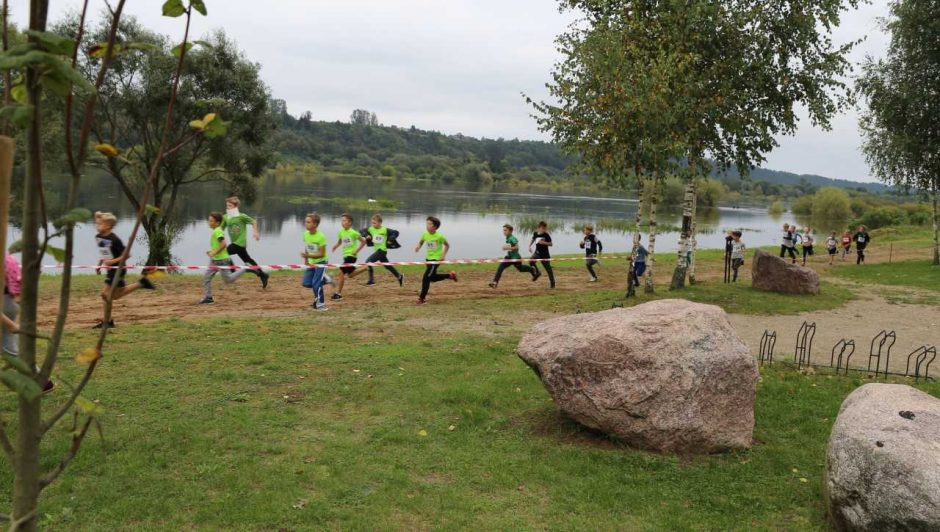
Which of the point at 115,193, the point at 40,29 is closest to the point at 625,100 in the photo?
the point at 40,29

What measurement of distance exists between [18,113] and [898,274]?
25.9 metres

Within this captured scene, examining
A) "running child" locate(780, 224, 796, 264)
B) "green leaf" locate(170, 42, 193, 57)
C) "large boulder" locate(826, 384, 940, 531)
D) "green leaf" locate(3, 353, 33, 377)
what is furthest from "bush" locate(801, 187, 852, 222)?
"green leaf" locate(3, 353, 33, 377)

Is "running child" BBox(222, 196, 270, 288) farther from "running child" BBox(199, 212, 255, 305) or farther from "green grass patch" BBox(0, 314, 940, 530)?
"green grass patch" BBox(0, 314, 940, 530)

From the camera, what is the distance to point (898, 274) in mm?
22641

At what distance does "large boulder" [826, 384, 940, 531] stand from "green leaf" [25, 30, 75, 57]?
5392 millimetres

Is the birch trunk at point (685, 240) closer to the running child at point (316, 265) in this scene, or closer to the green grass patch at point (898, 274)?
the green grass patch at point (898, 274)

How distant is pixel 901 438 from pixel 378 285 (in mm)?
14213

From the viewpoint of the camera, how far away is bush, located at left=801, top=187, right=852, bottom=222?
3009 inches

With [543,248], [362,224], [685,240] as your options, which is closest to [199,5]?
[685,240]

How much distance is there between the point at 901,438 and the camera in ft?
16.2

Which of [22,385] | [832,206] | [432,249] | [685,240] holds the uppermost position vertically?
A: [832,206]

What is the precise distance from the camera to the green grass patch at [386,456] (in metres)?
5.58

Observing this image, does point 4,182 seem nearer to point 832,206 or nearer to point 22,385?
point 22,385

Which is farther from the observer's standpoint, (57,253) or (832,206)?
(832,206)
